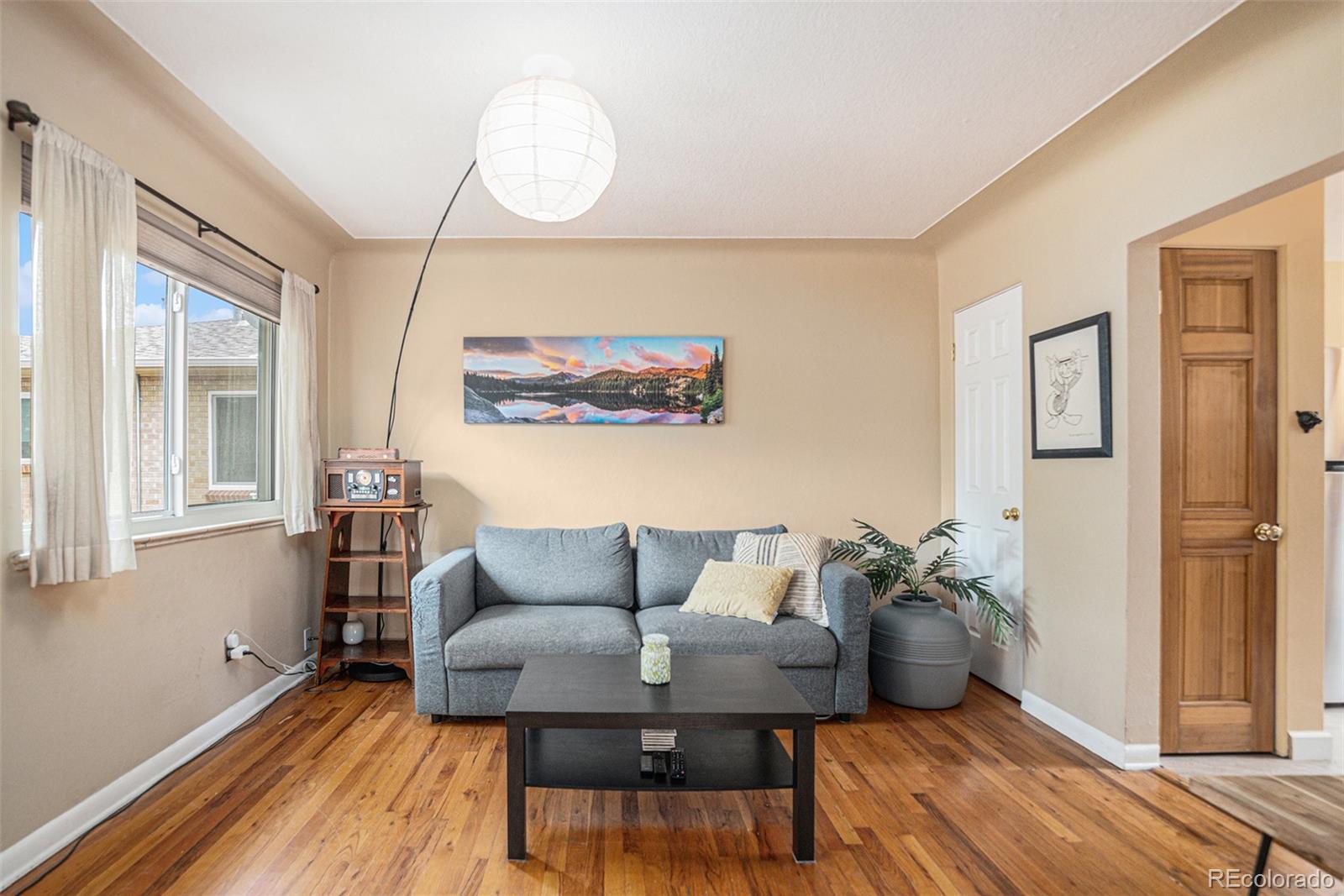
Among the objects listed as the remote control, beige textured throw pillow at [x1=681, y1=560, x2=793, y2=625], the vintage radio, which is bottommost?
the remote control

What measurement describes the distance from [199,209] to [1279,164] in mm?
3790

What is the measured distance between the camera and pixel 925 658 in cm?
317

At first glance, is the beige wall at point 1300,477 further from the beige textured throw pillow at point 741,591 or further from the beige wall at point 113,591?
the beige wall at point 113,591

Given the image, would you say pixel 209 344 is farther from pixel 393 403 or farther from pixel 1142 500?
pixel 1142 500

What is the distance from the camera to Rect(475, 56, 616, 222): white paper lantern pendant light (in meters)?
1.82

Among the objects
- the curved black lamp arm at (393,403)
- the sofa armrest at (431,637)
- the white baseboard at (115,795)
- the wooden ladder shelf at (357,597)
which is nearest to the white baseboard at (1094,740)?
the sofa armrest at (431,637)

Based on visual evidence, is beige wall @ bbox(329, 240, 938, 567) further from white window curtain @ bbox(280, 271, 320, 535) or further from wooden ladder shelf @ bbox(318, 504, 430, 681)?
white window curtain @ bbox(280, 271, 320, 535)

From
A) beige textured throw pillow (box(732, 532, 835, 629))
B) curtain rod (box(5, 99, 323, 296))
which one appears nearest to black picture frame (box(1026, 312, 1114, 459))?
beige textured throw pillow (box(732, 532, 835, 629))

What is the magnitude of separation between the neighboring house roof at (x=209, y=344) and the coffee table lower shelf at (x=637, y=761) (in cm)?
210

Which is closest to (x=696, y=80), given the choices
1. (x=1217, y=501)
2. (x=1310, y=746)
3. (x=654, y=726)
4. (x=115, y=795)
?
(x=654, y=726)

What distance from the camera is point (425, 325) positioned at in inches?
157

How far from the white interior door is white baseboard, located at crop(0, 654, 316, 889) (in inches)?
141

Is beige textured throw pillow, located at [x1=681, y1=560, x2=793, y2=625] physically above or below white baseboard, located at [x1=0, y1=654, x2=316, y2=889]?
above

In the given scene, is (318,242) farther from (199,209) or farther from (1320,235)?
(1320,235)
